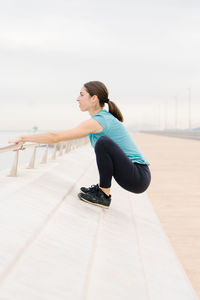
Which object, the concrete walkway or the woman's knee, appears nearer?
the concrete walkway

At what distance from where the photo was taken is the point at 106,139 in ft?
13.5

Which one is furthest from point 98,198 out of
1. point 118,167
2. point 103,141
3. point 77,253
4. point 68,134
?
point 77,253

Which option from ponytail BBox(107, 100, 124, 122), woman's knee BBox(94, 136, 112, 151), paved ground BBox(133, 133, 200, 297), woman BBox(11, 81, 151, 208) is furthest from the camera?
ponytail BBox(107, 100, 124, 122)

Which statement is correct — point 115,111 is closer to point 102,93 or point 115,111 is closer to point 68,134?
point 102,93

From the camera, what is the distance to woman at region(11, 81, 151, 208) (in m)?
3.99

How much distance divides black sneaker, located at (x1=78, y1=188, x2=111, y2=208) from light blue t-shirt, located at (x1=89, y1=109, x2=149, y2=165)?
1.82ft

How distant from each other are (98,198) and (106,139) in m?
0.81

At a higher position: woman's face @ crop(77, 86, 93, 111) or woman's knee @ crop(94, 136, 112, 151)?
woman's face @ crop(77, 86, 93, 111)

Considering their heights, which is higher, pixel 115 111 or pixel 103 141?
pixel 115 111

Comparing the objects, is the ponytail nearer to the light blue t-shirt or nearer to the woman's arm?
the light blue t-shirt

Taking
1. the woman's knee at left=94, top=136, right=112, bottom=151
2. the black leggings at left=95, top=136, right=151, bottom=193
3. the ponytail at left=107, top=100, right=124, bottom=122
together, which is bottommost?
the black leggings at left=95, top=136, right=151, bottom=193

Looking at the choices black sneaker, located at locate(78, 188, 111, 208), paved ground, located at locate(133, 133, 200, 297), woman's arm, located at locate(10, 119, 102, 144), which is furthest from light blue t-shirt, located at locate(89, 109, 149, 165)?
paved ground, located at locate(133, 133, 200, 297)

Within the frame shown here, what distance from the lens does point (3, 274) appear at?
230cm

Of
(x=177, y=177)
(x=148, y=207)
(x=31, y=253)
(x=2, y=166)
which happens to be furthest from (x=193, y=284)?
(x=177, y=177)
